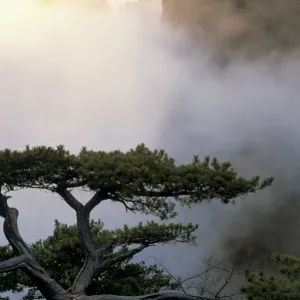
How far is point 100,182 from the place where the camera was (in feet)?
16.2

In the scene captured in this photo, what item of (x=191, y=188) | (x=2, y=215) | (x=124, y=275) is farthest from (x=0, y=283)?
(x=191, y=188)

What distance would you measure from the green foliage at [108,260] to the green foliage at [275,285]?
5.11 feet

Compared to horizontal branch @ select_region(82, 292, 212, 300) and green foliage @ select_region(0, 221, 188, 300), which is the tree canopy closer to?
horizontal branch @ select_region(82, 292, 212, 300)

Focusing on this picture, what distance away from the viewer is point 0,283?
6285 mm

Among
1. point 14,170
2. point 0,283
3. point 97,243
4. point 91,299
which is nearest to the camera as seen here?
point 91,299

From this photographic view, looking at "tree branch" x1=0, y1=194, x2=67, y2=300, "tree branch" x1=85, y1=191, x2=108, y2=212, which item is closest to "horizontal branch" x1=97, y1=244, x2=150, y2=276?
"tree branch" x1=85, y1=191, x2=108, y2=212

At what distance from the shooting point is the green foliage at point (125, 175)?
496cm

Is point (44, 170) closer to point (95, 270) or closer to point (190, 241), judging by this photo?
point (95, 270)

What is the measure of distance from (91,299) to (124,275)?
218 centimetres

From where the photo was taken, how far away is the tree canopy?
16.2 feet

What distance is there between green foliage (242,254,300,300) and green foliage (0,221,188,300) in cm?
156

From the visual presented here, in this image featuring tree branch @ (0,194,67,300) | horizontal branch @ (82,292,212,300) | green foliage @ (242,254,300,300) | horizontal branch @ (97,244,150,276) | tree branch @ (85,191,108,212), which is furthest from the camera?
horizontal branch @ (97,244,150,276)

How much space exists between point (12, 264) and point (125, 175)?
5.15ft

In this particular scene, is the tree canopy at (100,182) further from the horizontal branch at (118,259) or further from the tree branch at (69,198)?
the horizontal branch at (118,259)
